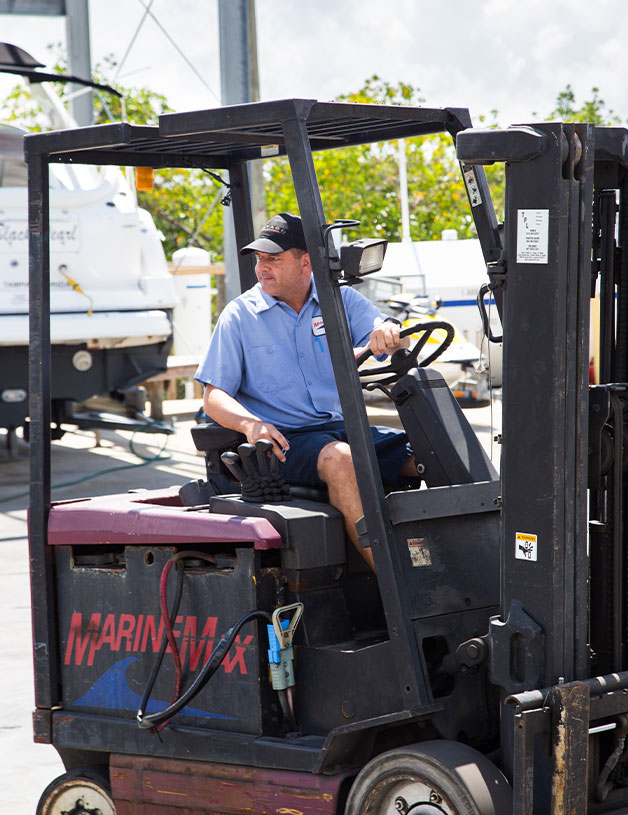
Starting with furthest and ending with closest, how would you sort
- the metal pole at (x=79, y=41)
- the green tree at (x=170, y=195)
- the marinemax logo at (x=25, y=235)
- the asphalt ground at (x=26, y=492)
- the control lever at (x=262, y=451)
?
the green tree at (x=170, y=195) → the metal pole at (x=79, y=41) → the marinemax logo at (x=25, y=235) → the asphalt ground at (x=26, y=492) → the control lever at (x=262, y=451)

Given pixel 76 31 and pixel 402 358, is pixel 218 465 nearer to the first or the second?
pixel 402 358

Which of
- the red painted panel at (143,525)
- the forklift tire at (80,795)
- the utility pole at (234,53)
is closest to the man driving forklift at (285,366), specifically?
the red painted panel at (143,525)

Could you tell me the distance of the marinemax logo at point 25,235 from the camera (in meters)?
11.3

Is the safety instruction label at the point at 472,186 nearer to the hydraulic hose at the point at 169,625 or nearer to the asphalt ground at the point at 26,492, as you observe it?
the asphalt ground at the point at 26,492

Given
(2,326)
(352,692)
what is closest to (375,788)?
(352,692)

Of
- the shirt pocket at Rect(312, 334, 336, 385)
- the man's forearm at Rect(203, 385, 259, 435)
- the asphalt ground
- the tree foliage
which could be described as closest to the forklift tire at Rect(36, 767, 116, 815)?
the asphalt ground

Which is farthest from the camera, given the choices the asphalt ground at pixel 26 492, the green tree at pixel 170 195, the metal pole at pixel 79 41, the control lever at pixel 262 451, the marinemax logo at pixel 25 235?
the green tree at pixel 170 195

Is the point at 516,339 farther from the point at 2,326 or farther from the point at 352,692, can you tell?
the point at 2,326

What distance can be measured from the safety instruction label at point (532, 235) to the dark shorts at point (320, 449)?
3.37 ft

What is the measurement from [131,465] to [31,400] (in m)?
8.78

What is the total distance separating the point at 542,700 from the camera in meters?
3.10

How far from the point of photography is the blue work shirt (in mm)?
4051

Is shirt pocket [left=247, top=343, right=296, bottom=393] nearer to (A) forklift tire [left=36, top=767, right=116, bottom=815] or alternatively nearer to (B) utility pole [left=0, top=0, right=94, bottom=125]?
(A) forklift tire [left=36, top=767, right=116, bottom=815]

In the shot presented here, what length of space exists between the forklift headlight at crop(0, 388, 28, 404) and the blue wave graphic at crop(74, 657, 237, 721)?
7.65 meters
